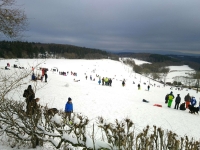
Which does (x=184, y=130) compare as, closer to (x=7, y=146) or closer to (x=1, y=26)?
(x=7, y=146)

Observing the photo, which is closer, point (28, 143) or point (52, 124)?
point (52, 124)

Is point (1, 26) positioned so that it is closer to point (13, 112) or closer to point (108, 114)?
point (13, 112)

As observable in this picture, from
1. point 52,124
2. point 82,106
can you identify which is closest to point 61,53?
point 82,106

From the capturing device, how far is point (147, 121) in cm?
1140

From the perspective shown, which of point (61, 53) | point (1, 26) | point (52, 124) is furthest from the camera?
point (61, 53)

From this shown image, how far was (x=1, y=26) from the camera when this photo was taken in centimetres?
605

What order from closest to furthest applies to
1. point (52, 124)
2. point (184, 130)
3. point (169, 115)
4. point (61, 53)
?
point (52, 124), point (184, 130), point (169, 115), point (61, 53)

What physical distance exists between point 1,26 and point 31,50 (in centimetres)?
8612

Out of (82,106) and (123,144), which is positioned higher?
(123,144)

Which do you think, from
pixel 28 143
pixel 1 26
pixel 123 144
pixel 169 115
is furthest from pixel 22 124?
pixel 169 115

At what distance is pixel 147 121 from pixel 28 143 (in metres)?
8.12

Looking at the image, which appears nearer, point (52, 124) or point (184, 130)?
point (52, 124)

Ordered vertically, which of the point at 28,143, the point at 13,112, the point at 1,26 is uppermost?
the point at 1,26

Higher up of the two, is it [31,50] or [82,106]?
[31,50]
